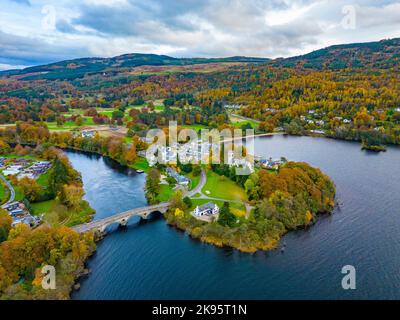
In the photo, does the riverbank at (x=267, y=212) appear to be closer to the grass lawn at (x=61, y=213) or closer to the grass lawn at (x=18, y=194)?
the grass lawn at (x=61, y=213)

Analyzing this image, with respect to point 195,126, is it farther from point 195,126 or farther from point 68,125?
point 68,125

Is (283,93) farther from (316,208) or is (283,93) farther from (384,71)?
(316,208)

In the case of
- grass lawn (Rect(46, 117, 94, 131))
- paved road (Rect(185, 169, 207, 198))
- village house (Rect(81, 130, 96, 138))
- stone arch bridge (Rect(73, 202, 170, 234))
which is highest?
grass lawn (Rect(46, 117, 94, 131))

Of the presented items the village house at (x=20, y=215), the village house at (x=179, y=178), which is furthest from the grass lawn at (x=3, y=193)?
the village house at (x=179, y=178)

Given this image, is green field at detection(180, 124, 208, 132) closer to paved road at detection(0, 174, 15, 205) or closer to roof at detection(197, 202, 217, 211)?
paved road at detection(0, 174, 15, 205)

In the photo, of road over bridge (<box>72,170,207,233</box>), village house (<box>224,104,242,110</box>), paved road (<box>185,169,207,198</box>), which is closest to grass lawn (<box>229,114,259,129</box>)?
village house (<box>224,104,242,110</box>)

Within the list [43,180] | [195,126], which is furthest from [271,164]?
[195,126]
